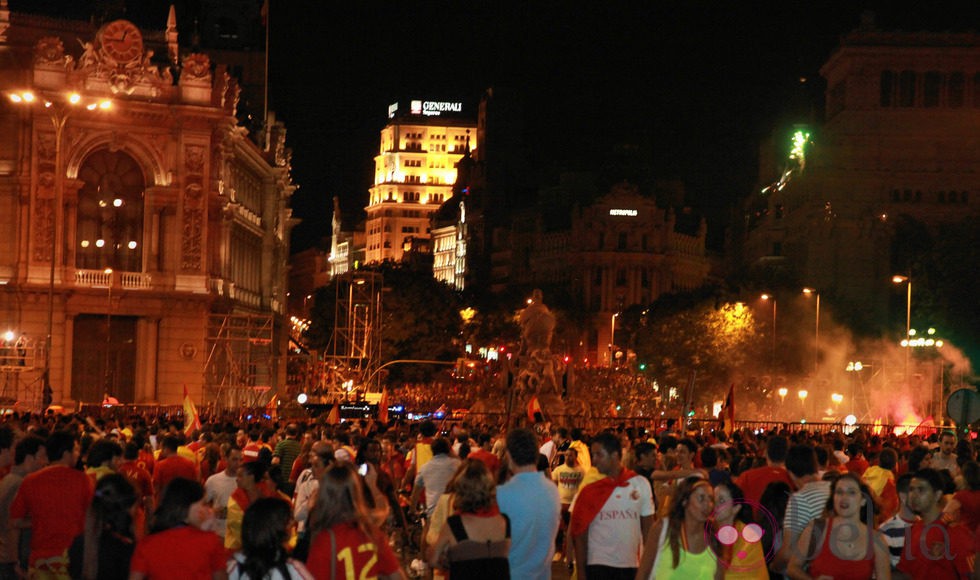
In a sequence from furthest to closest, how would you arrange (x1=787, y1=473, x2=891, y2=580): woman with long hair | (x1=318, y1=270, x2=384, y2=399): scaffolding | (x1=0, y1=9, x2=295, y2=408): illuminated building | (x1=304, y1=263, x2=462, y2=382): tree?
(x1=304, y1=263, x2=462, y2=382): tree, (x1=318, y1=270, x2=384, y2=399): scaffolding, (x1=0, y1=9, x2=295, y2=408): illuminated building, (x1=787, y1=473, x2=891, y2=580): woman with long hair

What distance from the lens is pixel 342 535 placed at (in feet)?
28.9

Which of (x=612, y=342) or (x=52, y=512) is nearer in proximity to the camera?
(x=52, y=512)

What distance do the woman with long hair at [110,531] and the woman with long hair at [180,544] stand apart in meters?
0.83

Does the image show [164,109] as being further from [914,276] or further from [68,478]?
[68,478]

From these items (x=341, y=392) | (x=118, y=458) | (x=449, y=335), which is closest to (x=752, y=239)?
(x=449, y=335)

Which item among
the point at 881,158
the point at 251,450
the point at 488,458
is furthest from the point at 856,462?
the point at 881,158

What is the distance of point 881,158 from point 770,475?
106574mm

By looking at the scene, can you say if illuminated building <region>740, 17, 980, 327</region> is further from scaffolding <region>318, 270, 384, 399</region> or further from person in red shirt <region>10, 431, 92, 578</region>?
person in red shirt <region>10, 431, 92, 578</region>

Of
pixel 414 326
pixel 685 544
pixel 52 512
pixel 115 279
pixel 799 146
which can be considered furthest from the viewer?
pixel 799 146

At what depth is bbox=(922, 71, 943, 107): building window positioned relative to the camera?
120 metres

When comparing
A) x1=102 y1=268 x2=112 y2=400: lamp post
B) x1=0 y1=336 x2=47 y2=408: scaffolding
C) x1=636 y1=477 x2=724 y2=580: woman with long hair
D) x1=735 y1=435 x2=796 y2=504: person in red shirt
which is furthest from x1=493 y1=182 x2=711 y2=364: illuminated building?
x1=636 y1=477 x2=724 y2=580: woman with long hair

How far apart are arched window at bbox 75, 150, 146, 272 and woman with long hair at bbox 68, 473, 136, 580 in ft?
179

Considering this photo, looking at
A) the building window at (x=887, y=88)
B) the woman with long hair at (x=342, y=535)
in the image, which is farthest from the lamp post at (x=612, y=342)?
the woman with long hair at (x=342, y=535)

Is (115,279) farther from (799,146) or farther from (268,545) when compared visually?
(799,146)
